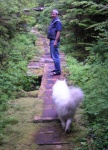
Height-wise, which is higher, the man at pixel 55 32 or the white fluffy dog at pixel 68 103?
the man at pixel 55 32

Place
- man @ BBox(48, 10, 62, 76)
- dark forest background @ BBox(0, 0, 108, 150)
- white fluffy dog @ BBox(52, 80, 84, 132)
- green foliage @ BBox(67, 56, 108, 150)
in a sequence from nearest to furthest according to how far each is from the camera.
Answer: green foliage @ BBox(67, 56, 108, 150), white fluffy dog @ BBox(52, 80, 84, 132), dark forest background @ BBox(0, 0, 108, 150), man @ BBox(48, 10, 62, 76)

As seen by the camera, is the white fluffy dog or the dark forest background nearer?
the white fluffy dog

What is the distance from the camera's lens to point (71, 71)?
348 inches

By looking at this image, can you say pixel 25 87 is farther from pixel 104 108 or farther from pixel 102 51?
pixel 104 108

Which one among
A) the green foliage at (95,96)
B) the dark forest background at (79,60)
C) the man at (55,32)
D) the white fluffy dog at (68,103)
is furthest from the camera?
the man at (55,32)

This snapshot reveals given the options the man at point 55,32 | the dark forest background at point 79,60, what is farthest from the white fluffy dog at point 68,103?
the man at point 55,32

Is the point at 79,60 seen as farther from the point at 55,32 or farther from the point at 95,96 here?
the point at 95,96

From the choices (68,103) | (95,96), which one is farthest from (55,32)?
(68,103)

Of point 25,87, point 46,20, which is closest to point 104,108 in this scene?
point 25,87

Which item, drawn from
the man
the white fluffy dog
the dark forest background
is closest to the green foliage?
the dark forest background

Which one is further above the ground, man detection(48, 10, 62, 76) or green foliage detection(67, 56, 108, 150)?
man detection(48, 10, 62, 76)

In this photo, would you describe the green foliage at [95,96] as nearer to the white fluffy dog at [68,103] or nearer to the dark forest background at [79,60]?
the dark forest background at [79,60]

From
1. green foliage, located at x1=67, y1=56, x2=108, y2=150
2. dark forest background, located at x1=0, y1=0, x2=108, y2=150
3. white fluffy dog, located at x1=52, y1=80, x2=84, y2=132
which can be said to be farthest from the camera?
dark forest background, located at x1=0, y1=0, x2=108, y2=150

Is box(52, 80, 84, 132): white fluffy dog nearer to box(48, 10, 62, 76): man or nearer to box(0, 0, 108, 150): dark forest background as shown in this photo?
box(0, 0, 108, 150): dark forest background
